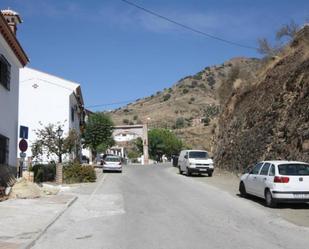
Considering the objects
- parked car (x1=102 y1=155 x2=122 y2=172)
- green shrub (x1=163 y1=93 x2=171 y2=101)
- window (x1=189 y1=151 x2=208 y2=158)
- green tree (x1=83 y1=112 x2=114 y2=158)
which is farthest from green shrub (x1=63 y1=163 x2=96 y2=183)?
Answer: green shrub (x1=163 y1=93 x2=171 y2=101)

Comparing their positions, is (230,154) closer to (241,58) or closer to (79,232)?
(79,232)

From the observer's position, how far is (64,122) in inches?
1879

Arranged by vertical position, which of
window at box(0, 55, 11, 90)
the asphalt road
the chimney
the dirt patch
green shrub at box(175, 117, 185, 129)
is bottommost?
the asphalt road

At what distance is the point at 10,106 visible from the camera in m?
25.2

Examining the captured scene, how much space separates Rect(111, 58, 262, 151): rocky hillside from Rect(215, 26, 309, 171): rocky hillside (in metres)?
59.0

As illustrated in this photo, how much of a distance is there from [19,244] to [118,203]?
9.27m

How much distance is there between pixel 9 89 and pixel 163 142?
3376 inches

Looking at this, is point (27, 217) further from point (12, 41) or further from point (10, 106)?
point (10, 106)

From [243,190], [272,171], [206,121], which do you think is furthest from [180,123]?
[272,171]

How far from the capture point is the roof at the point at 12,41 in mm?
20952

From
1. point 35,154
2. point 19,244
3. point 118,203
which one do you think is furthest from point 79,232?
point 35,154

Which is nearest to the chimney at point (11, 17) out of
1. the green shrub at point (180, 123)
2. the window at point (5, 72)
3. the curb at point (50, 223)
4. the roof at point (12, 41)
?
the roof at point (12, 41)

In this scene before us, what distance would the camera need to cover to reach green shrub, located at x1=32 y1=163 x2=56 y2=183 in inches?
1200

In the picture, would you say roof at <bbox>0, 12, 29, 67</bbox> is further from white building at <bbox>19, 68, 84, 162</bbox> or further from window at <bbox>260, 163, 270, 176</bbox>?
white building at <bbox>19, 68, 84, 162</bbox>
